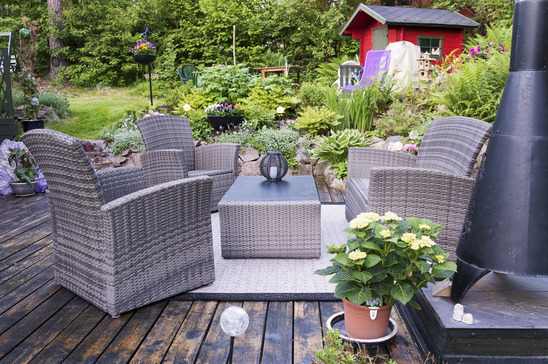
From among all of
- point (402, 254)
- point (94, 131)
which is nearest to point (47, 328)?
point (402, 254)

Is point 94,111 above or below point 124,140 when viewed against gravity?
above

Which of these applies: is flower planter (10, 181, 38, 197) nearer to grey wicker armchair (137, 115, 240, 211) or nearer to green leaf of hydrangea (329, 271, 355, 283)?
grey wicker armchair (137, 115, 240, 211)

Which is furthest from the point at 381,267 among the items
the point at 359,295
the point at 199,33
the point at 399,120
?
the point at 199,33

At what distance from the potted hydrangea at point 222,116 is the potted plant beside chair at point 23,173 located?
7.63 ft

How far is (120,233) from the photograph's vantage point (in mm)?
1939

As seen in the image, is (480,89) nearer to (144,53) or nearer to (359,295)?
(359,295)

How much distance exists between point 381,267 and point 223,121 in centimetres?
469

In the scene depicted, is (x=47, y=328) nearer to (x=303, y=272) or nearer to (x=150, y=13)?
(x=303, y=272)

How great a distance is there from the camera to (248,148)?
18.6 ft

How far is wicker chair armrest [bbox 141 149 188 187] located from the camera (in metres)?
3.61

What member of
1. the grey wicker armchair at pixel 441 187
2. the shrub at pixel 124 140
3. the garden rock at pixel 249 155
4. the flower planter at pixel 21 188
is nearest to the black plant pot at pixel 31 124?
the shrub at pixel 124 140

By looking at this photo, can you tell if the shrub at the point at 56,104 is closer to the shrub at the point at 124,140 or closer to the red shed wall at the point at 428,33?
the shrub at the point at 124,140

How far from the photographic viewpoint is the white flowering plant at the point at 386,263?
1550mm

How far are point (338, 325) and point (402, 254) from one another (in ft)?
1.57
